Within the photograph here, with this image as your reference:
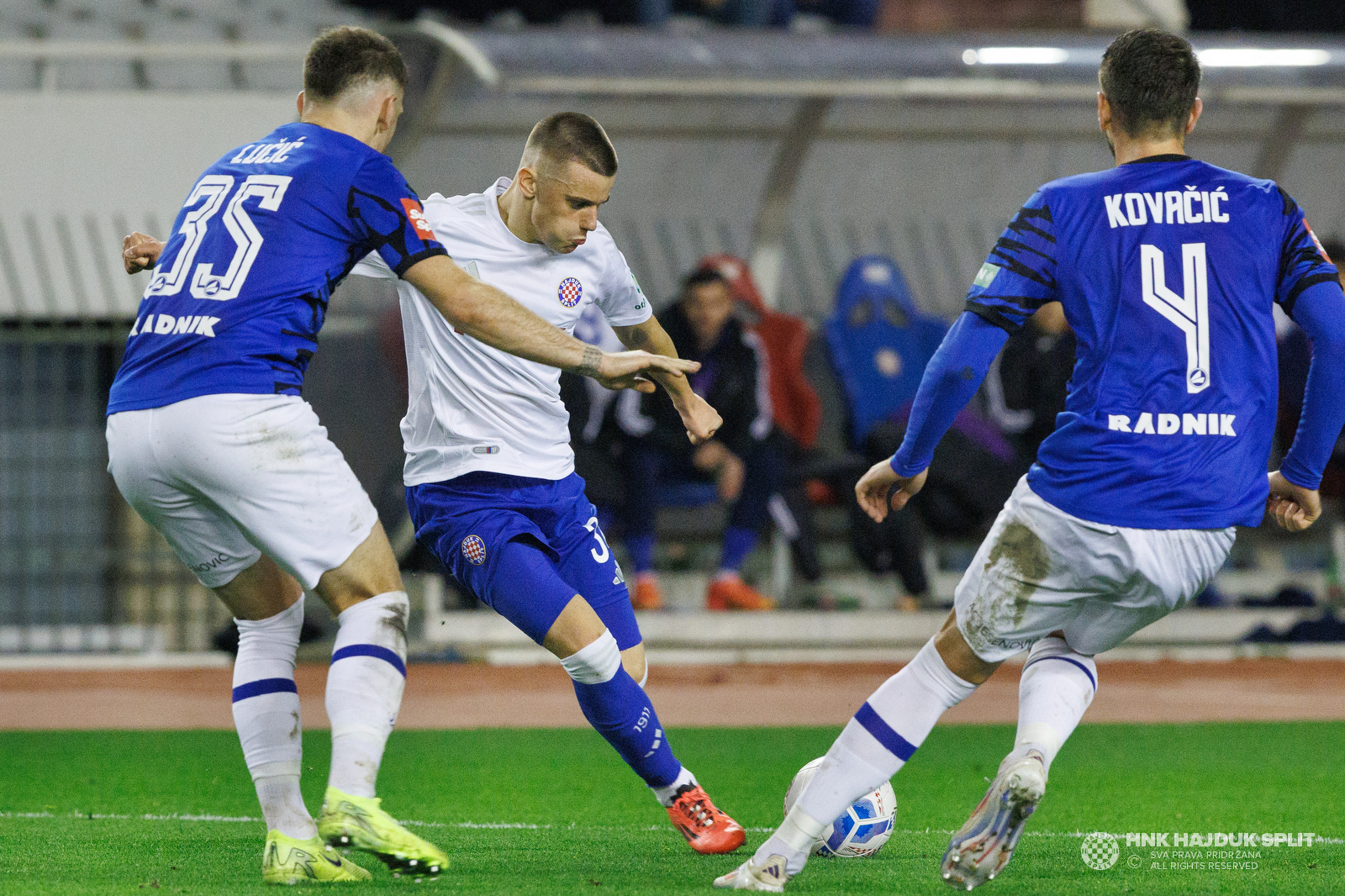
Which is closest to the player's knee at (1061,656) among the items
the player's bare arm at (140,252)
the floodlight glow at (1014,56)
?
the player's bare arm at (140,252)

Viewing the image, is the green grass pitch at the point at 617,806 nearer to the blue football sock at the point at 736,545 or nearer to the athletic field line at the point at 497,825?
the athletic field line at the point at 497,825

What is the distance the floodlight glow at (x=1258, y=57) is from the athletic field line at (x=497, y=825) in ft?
30.4

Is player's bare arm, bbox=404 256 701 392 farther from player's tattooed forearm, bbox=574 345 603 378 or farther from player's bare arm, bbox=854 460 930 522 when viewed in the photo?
player's bare arm, bbox=854 460 930 522

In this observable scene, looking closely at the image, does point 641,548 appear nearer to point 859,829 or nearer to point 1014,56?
point 1014,56

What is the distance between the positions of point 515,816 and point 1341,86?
10.5 m

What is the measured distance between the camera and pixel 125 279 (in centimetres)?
1281

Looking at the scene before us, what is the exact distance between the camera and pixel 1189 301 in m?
3.76

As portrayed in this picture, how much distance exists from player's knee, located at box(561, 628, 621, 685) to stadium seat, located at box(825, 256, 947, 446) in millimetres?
7892

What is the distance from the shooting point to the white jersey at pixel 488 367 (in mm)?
4965

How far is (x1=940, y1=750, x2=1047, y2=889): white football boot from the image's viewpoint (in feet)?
12.0

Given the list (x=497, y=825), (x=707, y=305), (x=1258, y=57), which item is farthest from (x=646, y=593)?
(x=1258, y=57)

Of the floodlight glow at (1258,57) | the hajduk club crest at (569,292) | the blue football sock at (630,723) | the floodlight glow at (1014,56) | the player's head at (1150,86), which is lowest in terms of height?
the blue football sock at (630,723)

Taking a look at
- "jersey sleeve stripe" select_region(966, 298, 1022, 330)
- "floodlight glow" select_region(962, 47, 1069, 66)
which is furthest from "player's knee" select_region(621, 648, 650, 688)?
"floodlight glow" select_region(962, 47, 1069, 66)

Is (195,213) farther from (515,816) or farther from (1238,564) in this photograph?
(1238,564)
